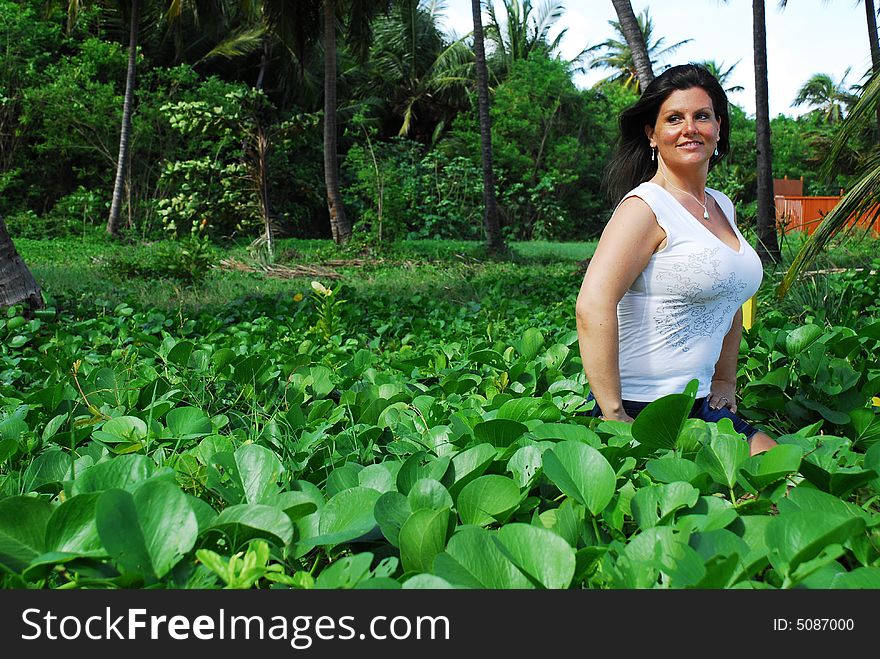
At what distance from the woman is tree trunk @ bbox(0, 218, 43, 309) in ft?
11.0

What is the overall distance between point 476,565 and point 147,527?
1.10ft

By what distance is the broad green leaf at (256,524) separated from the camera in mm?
821

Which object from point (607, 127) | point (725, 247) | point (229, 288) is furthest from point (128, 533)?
point (607, 127)

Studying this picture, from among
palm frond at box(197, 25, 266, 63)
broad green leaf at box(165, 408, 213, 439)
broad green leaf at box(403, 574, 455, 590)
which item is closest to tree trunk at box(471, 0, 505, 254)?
palm frond at box(197, 25, 266, 63)

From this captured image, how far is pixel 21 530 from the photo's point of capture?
0.79 metres

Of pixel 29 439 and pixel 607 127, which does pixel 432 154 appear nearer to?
pixel 607 127

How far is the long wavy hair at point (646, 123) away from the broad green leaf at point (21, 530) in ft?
5.60

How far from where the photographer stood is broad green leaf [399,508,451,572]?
0.81 m

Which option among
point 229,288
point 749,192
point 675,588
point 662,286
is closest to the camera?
point 675,588

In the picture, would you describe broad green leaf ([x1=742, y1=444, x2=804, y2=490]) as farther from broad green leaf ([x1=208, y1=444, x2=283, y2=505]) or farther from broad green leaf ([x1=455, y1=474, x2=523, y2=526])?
broad green leaf ([x1=208, y1=444, x2=283, y2=505])

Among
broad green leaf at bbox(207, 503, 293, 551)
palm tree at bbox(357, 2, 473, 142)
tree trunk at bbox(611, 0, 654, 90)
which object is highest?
palm tree at bbox(357, 2, 473, 142)

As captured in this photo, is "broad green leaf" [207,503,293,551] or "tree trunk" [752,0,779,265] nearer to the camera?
"broad green leaf" [207,503,293,551]

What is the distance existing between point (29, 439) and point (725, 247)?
1.59m

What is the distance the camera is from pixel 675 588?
27.8 inches
